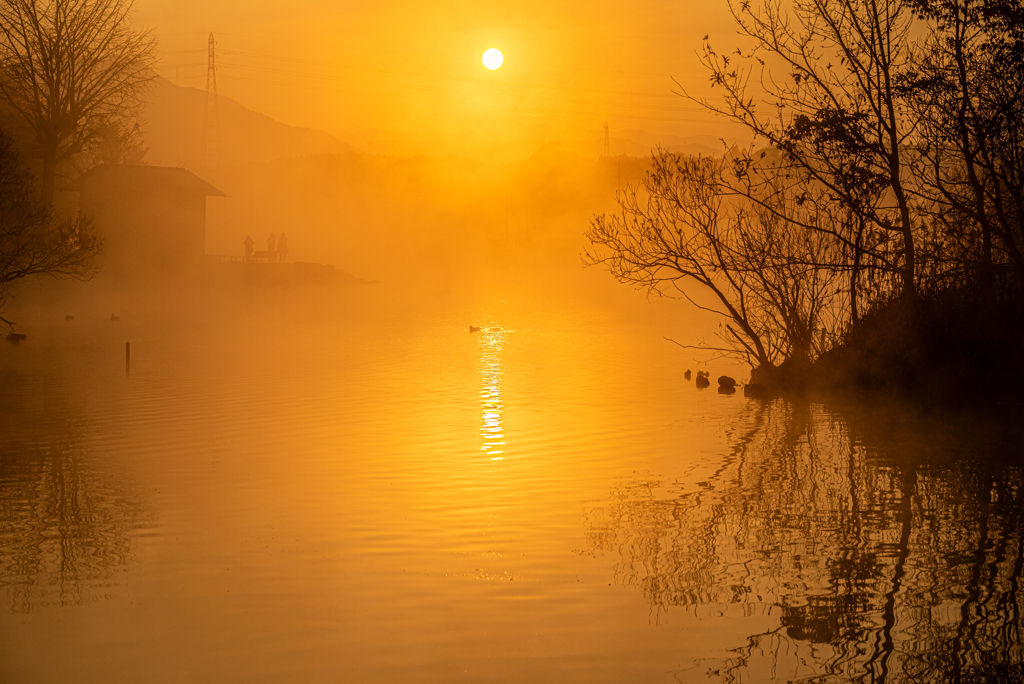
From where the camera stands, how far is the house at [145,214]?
4994 centimetres

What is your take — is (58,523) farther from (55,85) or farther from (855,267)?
(55,85)

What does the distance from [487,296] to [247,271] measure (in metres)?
14.3

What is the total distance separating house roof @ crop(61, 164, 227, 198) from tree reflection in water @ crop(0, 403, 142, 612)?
121 feet

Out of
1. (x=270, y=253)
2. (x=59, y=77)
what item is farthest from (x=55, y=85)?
(x=270, y=253)

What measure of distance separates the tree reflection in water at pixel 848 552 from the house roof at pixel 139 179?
141 ft

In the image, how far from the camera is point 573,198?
108 metres

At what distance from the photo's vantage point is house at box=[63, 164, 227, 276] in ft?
164

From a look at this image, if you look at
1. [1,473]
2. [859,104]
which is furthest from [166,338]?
[859,104]

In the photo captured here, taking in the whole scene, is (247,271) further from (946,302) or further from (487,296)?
(946,302)

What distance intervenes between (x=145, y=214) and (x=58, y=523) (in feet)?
145

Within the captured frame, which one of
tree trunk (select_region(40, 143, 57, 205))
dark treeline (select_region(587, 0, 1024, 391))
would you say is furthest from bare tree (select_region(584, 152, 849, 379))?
tree trunk (select_region(40, 143, 57, 205))

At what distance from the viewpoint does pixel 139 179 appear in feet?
169

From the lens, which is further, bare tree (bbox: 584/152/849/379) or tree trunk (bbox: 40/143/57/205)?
tree trunk (bbox: 40/143/57/205)

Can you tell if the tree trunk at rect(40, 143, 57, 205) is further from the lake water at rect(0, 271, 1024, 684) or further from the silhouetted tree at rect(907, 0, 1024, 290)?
the silhouetted tree at rect(907, 0, 1024, 290)
